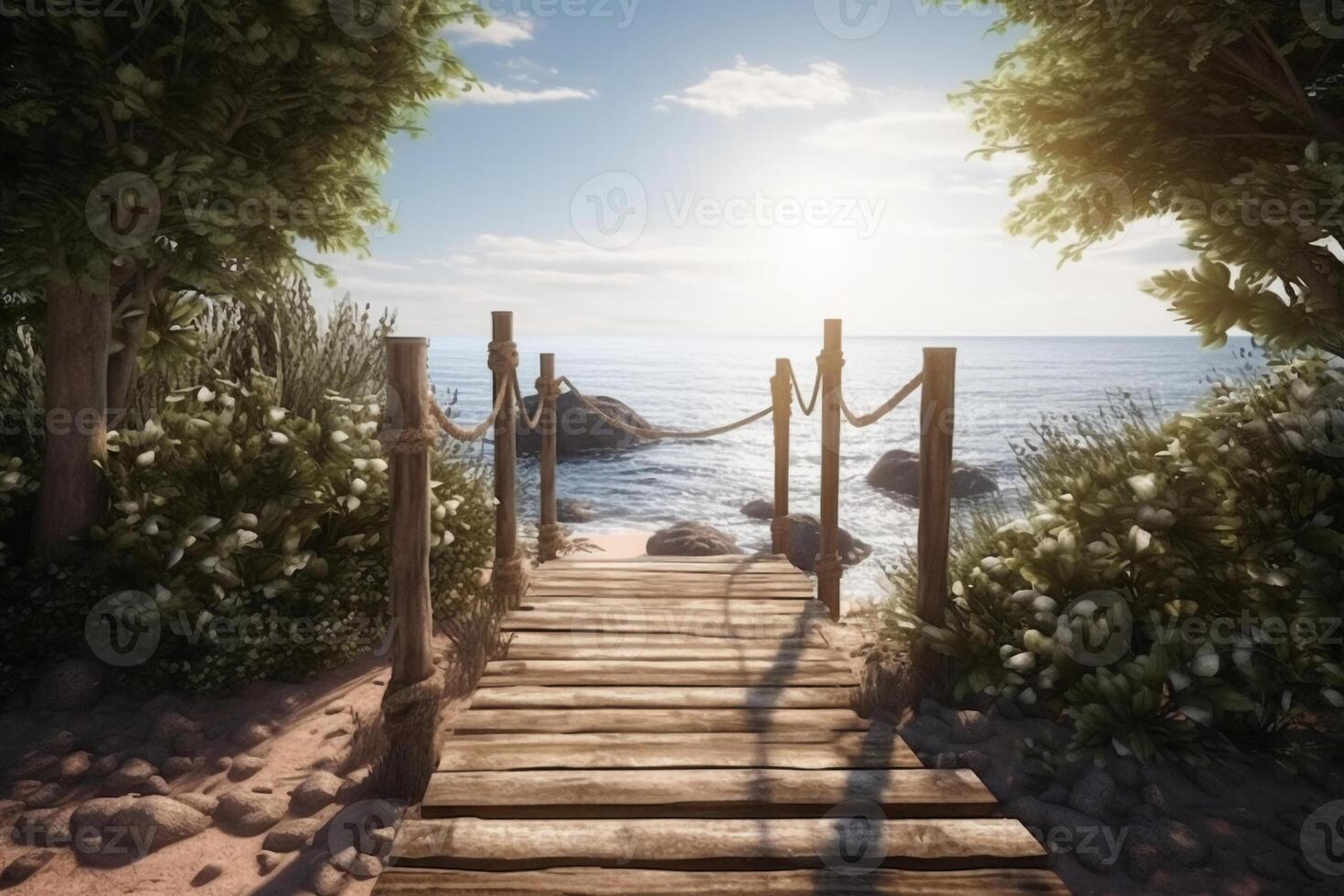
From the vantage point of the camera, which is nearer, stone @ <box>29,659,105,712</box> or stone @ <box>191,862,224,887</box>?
stone @ <box>191,862,224,887</box>

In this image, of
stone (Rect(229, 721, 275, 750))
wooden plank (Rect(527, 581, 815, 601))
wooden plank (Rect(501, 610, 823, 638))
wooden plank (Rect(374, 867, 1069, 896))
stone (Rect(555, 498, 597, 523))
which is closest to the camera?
wooden plank (Rect(374, 867, 1069, 896))

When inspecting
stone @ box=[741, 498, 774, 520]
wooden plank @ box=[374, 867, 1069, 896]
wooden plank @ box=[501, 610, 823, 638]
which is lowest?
stone @ box=[741, 498, 774, 520]

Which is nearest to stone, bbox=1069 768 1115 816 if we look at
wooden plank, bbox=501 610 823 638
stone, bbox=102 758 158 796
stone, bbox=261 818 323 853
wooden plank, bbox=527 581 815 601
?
wooden plank, bbox=501 610 823 638

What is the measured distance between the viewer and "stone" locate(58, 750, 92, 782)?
411 centimetres

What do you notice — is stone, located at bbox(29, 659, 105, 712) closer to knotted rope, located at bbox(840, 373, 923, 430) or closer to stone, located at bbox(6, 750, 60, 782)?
stone, located at bbox(6, 750, 60, 782)

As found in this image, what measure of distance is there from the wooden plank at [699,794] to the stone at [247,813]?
1.30 m

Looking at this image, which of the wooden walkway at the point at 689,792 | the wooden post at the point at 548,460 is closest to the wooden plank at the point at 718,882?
the wooden walkway at the point at 689,792

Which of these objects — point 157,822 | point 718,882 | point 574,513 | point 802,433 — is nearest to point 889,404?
point 718,882

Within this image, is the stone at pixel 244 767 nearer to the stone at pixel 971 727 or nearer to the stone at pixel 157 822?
the stone at pixel 157 822

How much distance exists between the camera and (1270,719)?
12.6ft

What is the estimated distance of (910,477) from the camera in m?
20.8

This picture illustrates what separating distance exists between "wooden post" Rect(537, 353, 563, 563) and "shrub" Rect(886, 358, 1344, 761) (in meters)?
3.33

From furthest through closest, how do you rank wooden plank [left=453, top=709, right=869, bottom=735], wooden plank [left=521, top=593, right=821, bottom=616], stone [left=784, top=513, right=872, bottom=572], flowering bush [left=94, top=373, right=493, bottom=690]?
stone [left=784, top=513, right=872, bottom=572], wooden plank [left=521, top=593, right=821, bottom=616], flowering bush [left=94, top=373, right=493, bottom=690], wooden plank [left=453, top=709, right=869, bottom=735]

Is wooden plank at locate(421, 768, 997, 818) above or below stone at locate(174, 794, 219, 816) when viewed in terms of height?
above
